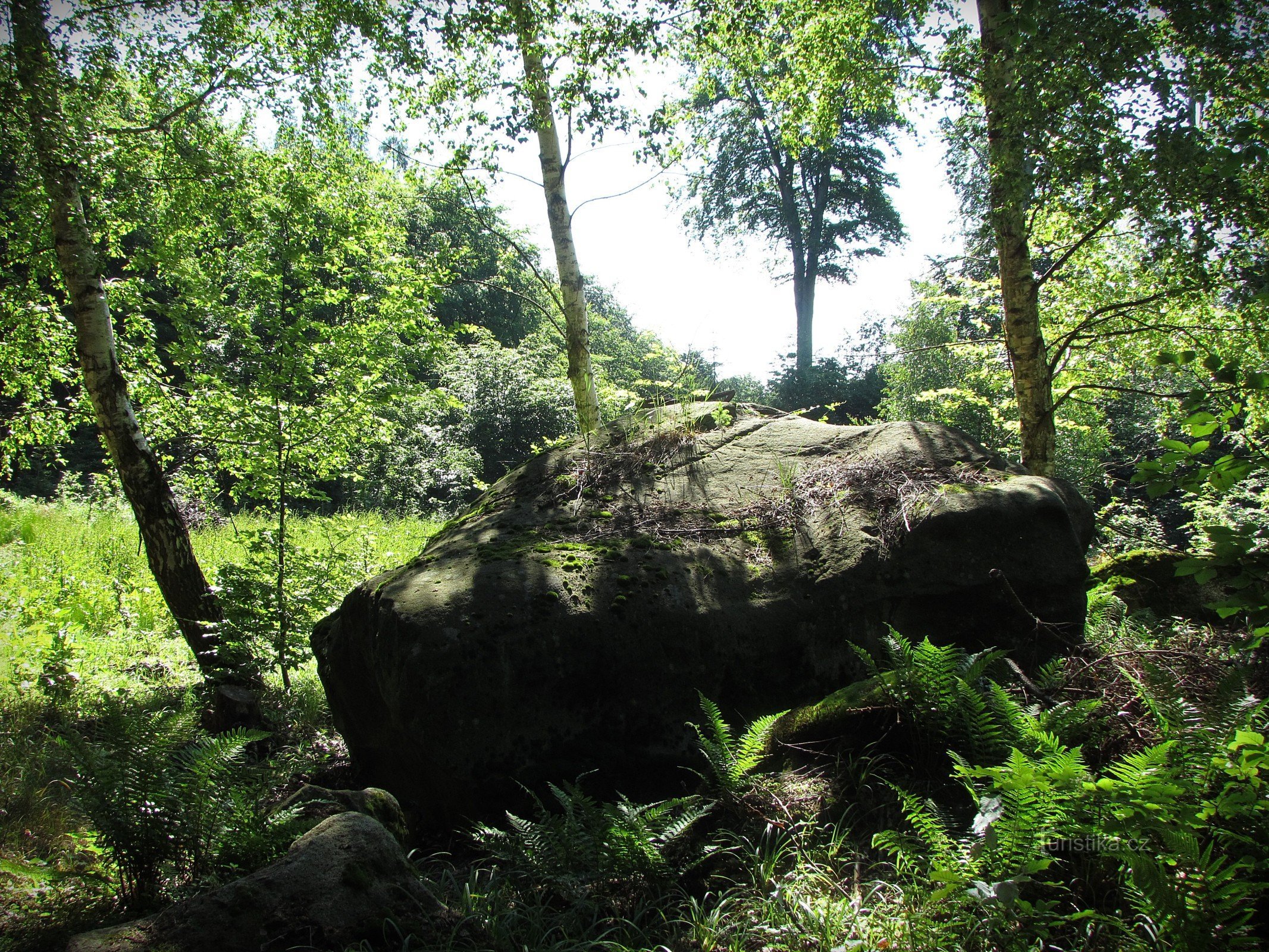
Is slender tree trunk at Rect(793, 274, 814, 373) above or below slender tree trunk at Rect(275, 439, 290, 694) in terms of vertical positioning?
above

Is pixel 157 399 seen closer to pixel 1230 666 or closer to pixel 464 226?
pixel 1230 666

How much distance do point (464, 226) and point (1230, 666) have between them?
99.9 ft

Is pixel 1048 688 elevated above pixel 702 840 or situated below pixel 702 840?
above

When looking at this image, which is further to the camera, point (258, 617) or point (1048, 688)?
point (258, 617)

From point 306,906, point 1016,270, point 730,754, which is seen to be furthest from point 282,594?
point 1016,270

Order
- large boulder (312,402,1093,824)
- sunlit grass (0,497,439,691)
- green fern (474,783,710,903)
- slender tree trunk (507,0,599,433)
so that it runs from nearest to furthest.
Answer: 1. green fern (474,783,710,903)
2. large boulder (312,402,1093,824)
3. sunlit grass (0,497,439,691)
4. slender tree trunk (507,0,599,433)

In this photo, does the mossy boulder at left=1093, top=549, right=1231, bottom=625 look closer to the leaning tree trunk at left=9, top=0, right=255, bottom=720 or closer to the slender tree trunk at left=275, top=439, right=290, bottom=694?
the slender tree trunk at left=275, top=439, right=290, bottom=694

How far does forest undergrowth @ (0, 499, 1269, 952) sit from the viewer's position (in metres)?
2.26

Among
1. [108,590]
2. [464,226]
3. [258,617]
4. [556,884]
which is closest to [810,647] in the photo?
[556,884]

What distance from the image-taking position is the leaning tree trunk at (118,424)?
5.80 m

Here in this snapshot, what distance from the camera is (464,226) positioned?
29750 mm

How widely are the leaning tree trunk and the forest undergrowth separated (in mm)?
1749

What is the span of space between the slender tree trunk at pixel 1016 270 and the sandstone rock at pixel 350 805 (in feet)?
21.8

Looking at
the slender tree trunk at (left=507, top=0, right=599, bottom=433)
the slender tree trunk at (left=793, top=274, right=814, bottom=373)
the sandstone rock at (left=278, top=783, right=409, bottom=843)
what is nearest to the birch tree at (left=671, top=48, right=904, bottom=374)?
the slender tree trunk at (left=793, top=274, right=814, bottom=373)
